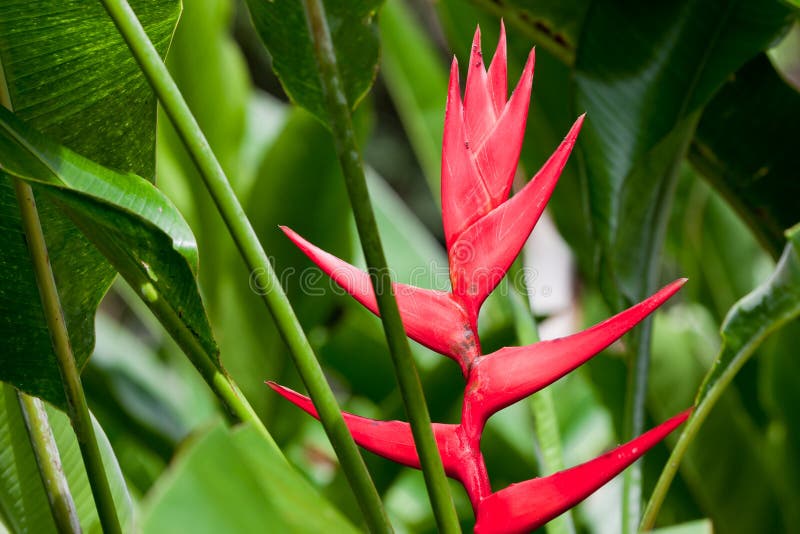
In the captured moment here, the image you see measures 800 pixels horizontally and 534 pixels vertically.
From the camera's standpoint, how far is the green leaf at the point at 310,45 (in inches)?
15.8

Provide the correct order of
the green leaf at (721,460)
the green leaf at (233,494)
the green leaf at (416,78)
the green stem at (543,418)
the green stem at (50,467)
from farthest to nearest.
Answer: the green leaf at (416,78) < the green leaf at (721,460) < the green stem at (543,418) < the green stem at (50,467) < the green leaf at (233,494)

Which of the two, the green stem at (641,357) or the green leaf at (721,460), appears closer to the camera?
the green stem at (641,357)

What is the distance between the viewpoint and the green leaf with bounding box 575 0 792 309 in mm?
584

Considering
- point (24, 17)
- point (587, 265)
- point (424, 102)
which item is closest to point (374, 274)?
point (24, 17)

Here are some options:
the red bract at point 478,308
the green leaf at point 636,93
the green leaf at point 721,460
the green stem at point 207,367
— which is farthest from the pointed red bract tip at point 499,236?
the green leaf at point 721,460

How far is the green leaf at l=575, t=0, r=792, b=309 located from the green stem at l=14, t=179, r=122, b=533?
352 millimetres

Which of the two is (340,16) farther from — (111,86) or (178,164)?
(178,164)

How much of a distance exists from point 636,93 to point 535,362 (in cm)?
31

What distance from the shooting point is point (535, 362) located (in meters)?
0.37

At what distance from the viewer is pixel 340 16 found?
1.35ft

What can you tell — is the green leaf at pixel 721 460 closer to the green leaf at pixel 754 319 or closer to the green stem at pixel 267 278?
the green leaf at pixel 754 319

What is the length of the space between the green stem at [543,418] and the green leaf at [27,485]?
262 mm

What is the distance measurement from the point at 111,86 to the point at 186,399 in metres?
0.75

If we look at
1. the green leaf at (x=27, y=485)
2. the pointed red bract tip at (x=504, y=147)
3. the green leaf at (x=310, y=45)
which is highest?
the green leaf at (x=310, y=45)
